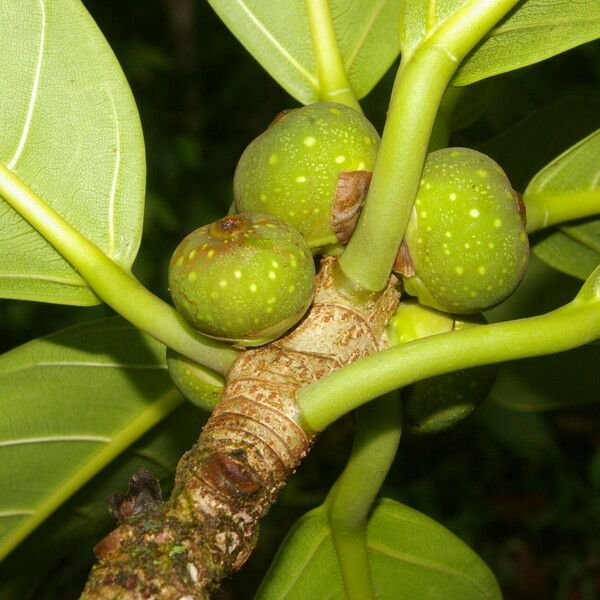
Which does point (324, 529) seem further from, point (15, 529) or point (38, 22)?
point (38, 22)

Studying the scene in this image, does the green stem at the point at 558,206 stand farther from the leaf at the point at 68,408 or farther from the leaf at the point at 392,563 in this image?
the leaf at the point at 68,408

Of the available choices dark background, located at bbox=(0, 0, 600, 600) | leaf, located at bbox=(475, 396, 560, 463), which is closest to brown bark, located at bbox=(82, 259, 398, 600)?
leaf, located at bbox=(475, 396, 560, 463)

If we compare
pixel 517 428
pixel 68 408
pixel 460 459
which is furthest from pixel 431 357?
pixel 460 459

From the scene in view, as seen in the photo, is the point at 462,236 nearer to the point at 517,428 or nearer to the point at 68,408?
the point at 68,408

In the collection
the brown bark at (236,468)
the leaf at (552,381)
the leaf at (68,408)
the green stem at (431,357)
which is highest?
the green stem at (431,357)

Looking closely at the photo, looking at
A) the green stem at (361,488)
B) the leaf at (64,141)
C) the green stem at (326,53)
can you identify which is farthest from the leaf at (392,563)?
the green stem at (326,53)

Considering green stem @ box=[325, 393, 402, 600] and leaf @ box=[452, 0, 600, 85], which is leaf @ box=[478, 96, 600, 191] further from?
green stem @ box=[325, 393, 402, 600]

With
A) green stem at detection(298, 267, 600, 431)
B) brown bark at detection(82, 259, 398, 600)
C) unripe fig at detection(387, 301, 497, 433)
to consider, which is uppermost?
green stem at detection(298, 267, 600, 431)
